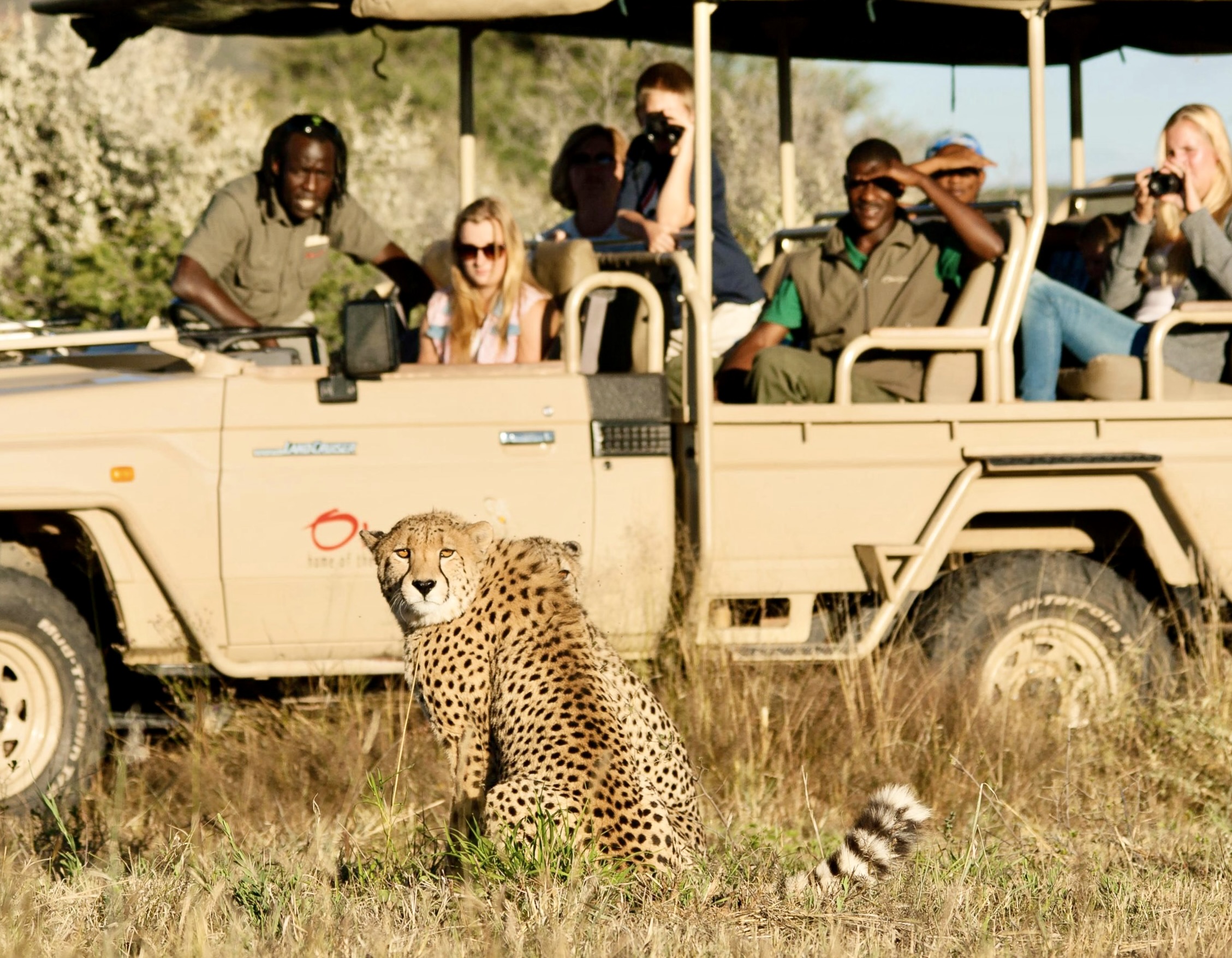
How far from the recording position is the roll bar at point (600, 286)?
484cm

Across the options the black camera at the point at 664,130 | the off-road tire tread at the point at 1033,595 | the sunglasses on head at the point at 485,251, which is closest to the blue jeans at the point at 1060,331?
the off-road tire tread at the point at 1033,595

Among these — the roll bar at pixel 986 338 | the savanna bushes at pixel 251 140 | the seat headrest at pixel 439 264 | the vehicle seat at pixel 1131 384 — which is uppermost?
the savanna bushes at pixel 251 140

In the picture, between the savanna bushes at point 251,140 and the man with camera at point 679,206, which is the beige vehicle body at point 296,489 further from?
the savanna bushes at point 251,140

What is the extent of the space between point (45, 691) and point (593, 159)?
3.13m

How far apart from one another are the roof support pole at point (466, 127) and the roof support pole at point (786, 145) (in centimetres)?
128

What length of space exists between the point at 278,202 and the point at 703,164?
1801mm

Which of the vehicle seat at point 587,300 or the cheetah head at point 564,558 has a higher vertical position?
the vehicle seat at point 587,300

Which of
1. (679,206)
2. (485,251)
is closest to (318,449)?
(485,251)

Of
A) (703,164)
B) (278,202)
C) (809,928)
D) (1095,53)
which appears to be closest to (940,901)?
(809,928)

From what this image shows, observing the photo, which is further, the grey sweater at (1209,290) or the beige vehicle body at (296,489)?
the grey sweater at (1209,290)

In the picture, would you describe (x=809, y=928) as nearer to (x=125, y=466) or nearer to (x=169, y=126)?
(x=125, y=466)

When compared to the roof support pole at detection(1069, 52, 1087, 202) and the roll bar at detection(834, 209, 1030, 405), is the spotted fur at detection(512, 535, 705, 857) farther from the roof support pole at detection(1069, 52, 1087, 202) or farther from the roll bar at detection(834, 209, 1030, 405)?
the roof support pole at detection(1069, 52, 1087, 202)

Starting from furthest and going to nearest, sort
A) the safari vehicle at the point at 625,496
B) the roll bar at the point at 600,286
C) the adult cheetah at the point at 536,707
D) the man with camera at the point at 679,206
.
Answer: the man with camera at the point at 679,206 → the roll bar at the point at 600,286 → the safari vehicle at the point at 625,496 → the adult cheetah at the point at 536,707

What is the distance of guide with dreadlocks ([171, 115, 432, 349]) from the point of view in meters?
5.96
